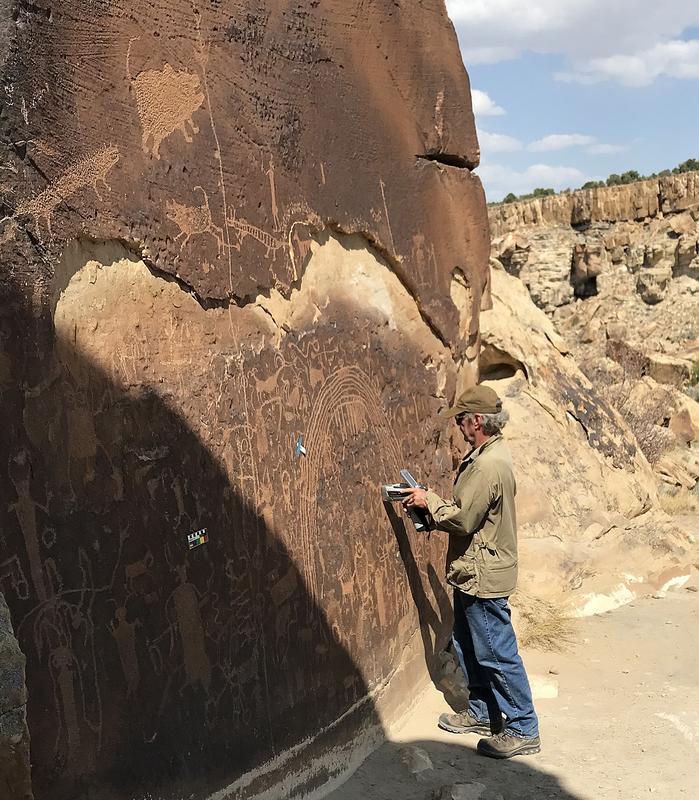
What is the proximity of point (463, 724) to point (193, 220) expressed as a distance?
2.29 m

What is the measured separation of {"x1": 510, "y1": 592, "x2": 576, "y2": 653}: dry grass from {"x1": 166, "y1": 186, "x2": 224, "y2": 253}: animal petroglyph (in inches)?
112

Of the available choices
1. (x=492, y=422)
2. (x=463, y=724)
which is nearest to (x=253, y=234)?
(x=492, y=422)

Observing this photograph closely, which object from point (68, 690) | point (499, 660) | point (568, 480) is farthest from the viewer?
point (568, 480)

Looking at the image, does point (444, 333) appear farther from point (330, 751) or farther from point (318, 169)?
point (330, 751)

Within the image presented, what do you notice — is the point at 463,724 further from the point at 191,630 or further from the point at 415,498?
the point at 191,630

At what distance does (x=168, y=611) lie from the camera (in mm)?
2545

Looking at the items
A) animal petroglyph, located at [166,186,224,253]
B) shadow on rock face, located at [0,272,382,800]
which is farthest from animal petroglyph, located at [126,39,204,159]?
shadow on rock face, located at [0,272,382,800]

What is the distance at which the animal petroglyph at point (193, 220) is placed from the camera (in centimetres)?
260

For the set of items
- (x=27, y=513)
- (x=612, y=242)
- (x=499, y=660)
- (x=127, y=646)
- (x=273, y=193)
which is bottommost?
(x=499, y=660)

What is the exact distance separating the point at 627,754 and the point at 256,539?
69.2 inches

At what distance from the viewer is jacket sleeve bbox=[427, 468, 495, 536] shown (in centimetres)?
326

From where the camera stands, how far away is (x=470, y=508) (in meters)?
3.26

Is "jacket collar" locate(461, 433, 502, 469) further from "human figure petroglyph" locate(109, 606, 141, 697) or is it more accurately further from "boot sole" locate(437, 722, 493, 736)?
"human figure petroglyph" locate(109, 606, 141, 697)

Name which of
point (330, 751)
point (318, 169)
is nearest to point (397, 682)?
point (330, 751)
